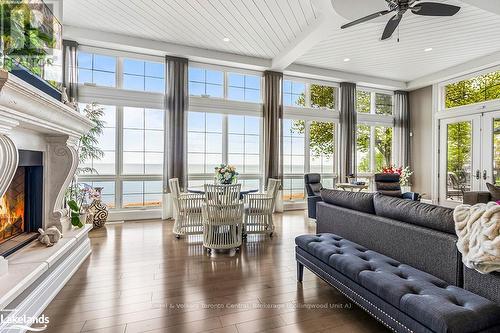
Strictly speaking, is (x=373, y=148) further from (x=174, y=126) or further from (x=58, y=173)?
(x=58, y=173)

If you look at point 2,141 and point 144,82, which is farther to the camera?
point 144,82

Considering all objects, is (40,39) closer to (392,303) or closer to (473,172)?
(392,303)

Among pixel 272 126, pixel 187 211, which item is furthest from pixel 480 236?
pixel 272 126

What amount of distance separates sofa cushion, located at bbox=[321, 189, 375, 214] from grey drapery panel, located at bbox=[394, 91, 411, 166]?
6.17 m

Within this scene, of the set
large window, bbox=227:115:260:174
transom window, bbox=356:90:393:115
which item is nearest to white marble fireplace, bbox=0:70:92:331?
large window, bbox=227:115:260:174

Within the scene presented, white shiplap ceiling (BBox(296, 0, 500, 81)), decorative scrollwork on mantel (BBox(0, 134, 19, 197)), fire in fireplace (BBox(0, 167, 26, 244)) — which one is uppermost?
white shiplap ceiling (BBox(296, 0, 500, 81))

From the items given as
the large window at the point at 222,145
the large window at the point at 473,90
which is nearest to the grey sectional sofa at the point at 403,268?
the large window at the point at 222,145

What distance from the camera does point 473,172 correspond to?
6.56 m

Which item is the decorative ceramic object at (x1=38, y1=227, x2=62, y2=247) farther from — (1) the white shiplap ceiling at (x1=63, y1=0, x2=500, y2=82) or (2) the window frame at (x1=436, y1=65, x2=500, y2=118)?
(2) the window frame at (x1=436, y1=65, x2=500, y2=118)

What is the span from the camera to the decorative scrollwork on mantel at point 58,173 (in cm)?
302

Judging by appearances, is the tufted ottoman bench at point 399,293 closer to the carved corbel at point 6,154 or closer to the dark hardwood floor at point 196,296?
the dark hardwood floor at point 196,296

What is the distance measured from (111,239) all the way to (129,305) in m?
2.25

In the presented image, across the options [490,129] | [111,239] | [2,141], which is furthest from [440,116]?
[2,141]

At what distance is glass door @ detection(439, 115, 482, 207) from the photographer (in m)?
6.51
